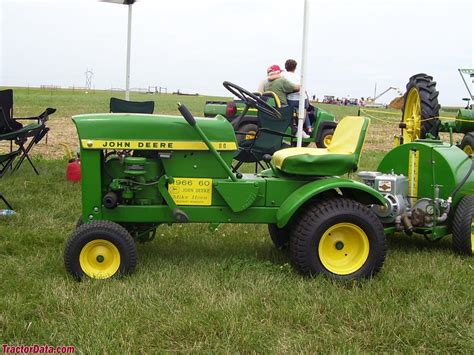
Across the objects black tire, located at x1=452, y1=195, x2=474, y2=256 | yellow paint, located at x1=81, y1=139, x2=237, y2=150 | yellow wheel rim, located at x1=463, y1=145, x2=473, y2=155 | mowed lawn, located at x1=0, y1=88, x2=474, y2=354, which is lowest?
mowed lawn, located at x1=0, y1=88, x2=474, y2=354

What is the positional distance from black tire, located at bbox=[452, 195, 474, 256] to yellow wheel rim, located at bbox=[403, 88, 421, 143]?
9.92 feet

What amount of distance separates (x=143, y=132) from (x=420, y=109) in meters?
4.55

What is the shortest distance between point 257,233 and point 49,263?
1.84 m

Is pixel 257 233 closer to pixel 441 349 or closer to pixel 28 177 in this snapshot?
pixel 441 349

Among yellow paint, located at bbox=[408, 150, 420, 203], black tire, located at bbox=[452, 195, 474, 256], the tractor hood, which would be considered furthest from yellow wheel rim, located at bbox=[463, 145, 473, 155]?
the tractor hood

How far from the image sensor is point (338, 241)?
144 inches

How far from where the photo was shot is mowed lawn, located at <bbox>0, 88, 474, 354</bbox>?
2.67m

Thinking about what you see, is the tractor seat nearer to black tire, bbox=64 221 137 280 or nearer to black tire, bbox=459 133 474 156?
black tire, bbox=64 221 137 280

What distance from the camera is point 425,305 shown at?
3109 millimetres

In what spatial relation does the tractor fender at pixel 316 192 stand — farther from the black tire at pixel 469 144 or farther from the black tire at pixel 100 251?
the black tire at pixel 469 144

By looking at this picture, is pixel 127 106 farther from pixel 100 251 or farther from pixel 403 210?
pixel 403 210

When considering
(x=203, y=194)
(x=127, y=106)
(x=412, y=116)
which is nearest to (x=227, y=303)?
(x=203, y=194)

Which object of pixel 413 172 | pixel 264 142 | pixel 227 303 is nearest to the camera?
pixel 227 303

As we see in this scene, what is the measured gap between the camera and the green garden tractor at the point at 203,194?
3.49 m
